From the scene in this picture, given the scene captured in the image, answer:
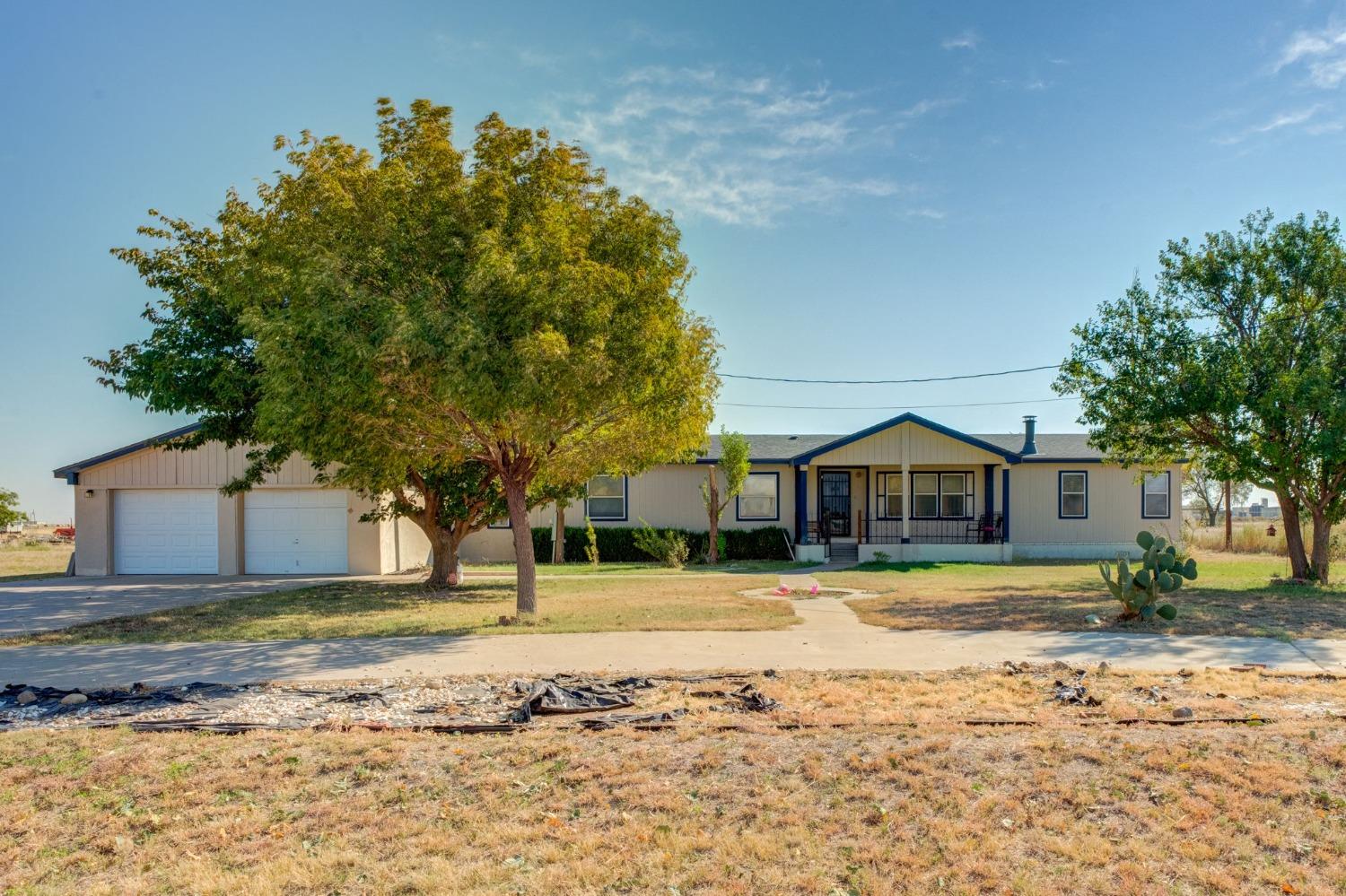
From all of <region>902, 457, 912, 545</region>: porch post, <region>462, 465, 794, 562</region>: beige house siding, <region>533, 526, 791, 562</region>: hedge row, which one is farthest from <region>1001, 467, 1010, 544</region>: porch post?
<region>533, 526, 791, 562</region>: hedge row

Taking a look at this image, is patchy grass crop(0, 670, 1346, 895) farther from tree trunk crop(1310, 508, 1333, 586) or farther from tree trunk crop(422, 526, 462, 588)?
tree trunk crop(1310, 508, 1333, 586)

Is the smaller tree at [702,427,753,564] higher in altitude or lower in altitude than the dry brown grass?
higher

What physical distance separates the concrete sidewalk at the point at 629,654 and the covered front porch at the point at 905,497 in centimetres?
1382

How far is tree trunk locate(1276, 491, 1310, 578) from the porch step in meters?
10.3

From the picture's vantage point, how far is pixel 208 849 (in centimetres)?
457

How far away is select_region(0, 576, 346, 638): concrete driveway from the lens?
13.1m

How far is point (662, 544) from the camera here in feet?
77.7

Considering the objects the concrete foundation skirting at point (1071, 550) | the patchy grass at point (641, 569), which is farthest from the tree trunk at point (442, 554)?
the concrete foundation skirting at point (1071, 550)

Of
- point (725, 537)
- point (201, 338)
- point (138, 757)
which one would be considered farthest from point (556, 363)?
point (725, 537)

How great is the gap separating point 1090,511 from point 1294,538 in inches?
335

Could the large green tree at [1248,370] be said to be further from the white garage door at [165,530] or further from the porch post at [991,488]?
the white garage door at [165,530]

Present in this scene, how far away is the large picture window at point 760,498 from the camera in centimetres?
2620

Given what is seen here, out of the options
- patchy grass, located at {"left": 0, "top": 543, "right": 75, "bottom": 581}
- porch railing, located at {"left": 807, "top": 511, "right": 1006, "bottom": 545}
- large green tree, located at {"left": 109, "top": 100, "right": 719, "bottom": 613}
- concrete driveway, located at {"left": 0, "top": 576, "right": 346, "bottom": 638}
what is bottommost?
patchy grass, located at {"left": 0, "top": 543, "right": 75, "bottom": 581}

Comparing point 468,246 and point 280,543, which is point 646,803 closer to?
point 468,246
